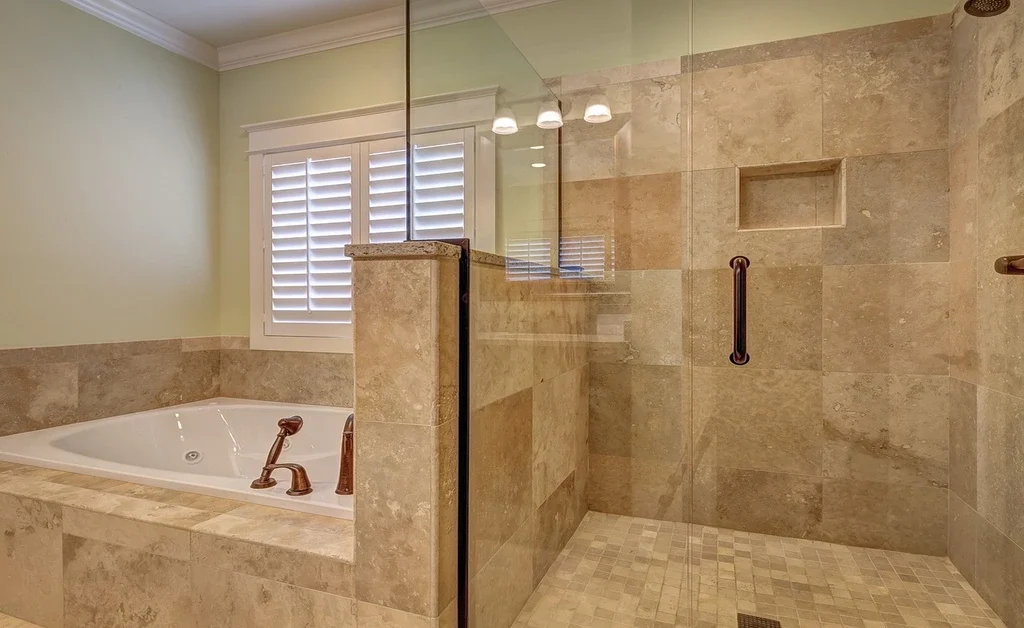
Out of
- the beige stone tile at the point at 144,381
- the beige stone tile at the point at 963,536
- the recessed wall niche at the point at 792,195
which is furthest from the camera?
the beige stone tile at the point at 144,381

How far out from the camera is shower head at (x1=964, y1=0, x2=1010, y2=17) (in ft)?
4.80

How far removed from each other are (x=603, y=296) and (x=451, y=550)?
0.85 m

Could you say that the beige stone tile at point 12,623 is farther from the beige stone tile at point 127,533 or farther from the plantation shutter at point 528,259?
the plantation shutter at point 528,259

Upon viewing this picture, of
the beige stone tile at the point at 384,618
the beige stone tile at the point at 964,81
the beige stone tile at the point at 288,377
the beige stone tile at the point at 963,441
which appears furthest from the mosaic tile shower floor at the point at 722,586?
the beige stone tile at the point at 288,377

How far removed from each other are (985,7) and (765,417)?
1432mm

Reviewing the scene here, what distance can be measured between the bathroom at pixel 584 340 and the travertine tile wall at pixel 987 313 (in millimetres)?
12

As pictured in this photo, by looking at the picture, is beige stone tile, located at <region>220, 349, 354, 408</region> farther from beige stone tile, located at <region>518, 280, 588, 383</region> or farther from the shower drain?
the shower drain

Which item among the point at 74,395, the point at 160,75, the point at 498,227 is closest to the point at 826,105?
the point at 498,227

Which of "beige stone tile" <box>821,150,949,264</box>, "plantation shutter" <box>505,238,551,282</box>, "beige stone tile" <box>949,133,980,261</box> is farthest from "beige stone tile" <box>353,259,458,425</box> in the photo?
"beige stone tile" <box>949,133,980,261</box>

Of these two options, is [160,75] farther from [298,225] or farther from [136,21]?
[298,225]

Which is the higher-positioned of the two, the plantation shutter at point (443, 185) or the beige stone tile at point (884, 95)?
the beige stone tile at point (884, 95)

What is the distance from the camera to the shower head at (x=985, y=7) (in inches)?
57.7

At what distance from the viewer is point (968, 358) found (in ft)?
5.40

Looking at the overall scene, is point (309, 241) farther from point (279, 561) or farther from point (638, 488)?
Answer: point (638, 488)
